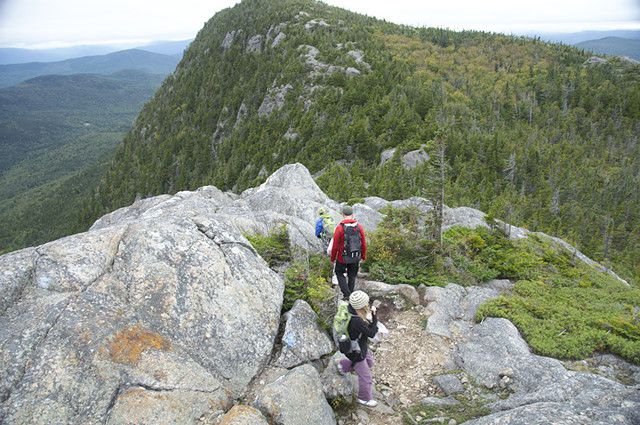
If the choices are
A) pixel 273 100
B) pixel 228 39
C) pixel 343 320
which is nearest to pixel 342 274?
pixel 343 320

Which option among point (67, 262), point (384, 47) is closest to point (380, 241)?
point (67, 262)

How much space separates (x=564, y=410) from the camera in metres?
7.48

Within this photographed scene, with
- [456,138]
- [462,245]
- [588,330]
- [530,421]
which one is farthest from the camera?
[456,138]

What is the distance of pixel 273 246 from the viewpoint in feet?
49.8

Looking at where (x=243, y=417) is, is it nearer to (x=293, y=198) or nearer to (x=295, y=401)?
(x=295, y=401)

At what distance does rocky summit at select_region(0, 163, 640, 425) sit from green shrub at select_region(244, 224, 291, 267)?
260cm

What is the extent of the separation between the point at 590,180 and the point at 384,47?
5881 cm

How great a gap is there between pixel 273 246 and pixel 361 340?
6779 mm

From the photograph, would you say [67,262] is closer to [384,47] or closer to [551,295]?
[551,295]

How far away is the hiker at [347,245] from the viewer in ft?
38.8

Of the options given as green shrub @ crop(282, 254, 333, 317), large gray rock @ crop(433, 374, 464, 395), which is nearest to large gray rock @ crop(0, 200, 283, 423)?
green shrub @ crop(282, 254, 333, 317)

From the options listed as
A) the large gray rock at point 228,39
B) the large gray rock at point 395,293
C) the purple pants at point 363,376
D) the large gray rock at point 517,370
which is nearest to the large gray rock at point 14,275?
the purple pants at point 363,376

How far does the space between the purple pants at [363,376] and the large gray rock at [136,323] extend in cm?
205

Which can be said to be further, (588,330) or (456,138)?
(456,138)
